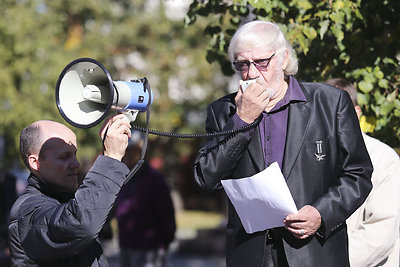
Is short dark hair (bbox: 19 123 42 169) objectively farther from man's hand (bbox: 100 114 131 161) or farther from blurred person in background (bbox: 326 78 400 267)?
blurred person in background (bbox: 326 78 400 267)

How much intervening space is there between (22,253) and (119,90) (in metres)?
0.89

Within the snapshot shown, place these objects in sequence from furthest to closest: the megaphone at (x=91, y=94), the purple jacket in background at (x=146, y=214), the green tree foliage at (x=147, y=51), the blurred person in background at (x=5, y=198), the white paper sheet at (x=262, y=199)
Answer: the green tree foliage at (x=147, y=51) → the blurred person in background at (x=5, y=198) → the purple jacket in background at (x=146, y=214) → the white paper sheet at (x=262, y=199) → the megaphone at (x=91, y=94)

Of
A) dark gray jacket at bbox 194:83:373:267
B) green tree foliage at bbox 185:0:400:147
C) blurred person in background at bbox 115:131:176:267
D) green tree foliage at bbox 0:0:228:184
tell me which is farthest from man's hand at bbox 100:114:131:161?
green tree foliage at bbox 0:0:228:184

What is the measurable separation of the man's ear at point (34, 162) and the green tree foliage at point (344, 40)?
6.05 feet

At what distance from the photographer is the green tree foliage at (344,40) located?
4383 millimetres

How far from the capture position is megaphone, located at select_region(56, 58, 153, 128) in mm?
2758

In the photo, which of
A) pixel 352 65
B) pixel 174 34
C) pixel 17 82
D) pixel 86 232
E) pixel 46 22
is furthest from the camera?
Result: pixel 174 34

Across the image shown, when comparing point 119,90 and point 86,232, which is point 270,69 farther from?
point 86,232

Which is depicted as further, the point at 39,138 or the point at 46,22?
the point at 46,22

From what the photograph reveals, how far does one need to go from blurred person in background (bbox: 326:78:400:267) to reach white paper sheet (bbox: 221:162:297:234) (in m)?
0.88

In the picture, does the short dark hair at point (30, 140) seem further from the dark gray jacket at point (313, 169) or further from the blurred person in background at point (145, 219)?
the blurred person in background at point (145, 219)

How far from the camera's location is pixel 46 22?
16.6 metres

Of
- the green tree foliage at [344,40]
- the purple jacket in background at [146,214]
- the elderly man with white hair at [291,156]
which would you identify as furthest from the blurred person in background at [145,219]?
the elderly man with white hair at [291,156]

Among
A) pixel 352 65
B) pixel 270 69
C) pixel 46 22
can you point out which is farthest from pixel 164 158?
pixel 270 69
